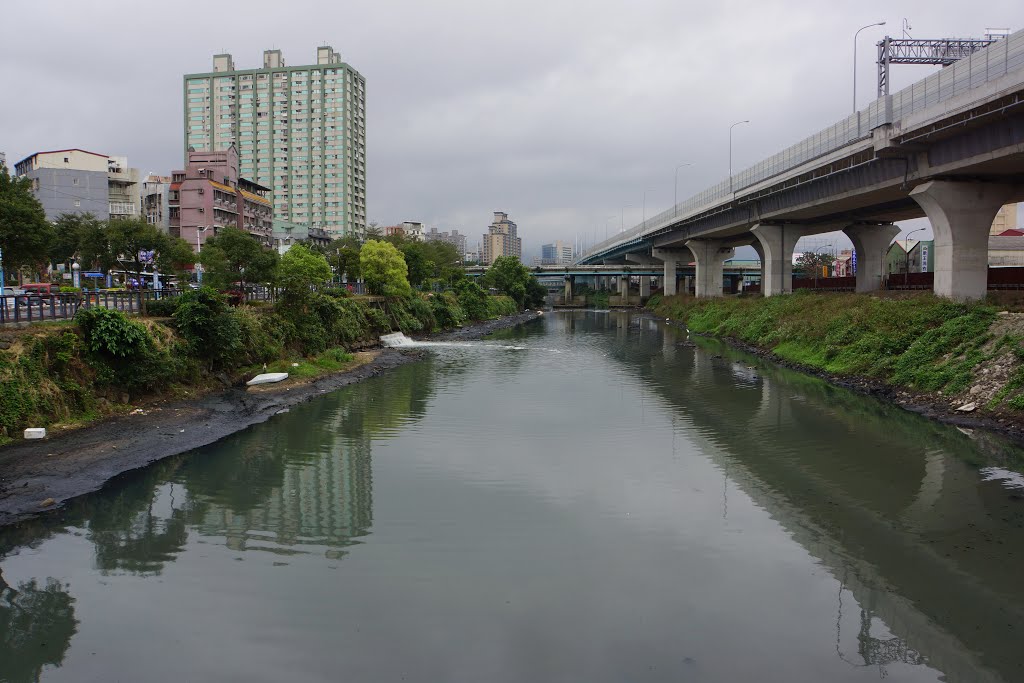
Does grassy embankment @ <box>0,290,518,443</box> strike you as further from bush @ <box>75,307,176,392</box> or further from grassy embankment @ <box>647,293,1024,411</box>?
grassy embankment @ <box>647,293,1024,411</box>

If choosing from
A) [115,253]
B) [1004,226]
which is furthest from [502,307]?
[1004,226]

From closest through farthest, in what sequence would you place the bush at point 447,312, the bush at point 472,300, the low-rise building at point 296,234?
1. the bush at point 447,312
2. the bush at point 472,300
3. the low-rise building at point 296,234

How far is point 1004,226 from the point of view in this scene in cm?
10825

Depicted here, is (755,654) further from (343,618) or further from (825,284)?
(825,284)

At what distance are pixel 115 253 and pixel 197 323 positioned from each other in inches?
807

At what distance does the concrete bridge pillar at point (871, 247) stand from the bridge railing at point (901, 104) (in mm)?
11076

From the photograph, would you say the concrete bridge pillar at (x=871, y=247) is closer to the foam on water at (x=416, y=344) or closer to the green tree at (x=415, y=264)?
the foam on water at (x=416, y=344)

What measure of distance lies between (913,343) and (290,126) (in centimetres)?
12386

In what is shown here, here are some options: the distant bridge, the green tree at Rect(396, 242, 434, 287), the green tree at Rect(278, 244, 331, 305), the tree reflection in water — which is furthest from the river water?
the green tree at Rect(396, 242, 434, 287)

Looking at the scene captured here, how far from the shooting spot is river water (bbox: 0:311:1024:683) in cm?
946

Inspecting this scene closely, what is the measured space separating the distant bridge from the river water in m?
12.1

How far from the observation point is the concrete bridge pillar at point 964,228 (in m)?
31.1

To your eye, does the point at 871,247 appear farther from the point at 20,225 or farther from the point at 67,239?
the point at 67,239

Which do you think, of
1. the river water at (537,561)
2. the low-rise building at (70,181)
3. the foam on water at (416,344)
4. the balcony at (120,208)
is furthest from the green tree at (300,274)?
Answer: the balcony at (120,208)
